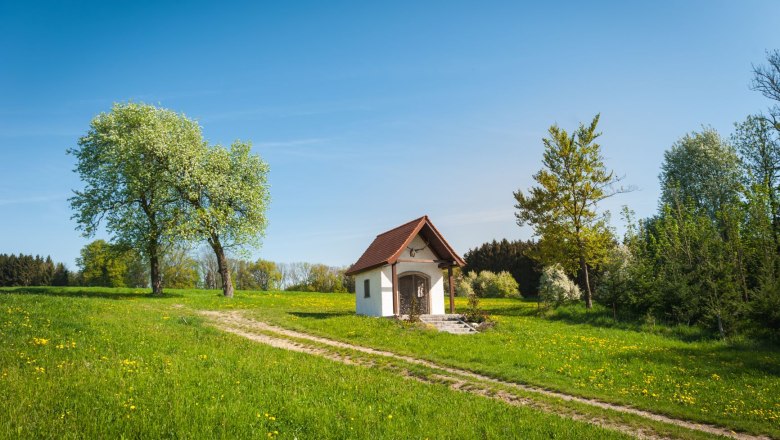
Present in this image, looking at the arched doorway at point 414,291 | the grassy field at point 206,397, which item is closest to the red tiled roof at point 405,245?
the arched doorway at point 414,291

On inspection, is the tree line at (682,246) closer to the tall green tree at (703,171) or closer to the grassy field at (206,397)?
the tall green tree at (703,171)

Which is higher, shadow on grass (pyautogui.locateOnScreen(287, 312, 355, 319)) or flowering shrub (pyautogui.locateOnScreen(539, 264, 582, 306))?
flowering shrub (pyautogui.locateOnScreen(539, 264, 582, 306))

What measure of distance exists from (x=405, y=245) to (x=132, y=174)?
890 inches

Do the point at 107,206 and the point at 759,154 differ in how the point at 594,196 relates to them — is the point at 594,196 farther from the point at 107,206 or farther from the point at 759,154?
the point at 107,206

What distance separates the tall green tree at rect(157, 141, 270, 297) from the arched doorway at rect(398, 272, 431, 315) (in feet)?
47.0

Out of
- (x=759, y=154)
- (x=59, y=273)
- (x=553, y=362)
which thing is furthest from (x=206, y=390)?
(x=59, y=273)

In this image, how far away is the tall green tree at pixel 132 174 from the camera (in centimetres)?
3672

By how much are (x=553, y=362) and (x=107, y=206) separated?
35.5m

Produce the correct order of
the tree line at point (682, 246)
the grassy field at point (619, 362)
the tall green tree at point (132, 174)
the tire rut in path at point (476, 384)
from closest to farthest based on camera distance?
1. the tire rut in path at point (476, 384)
2. the grassy field at point (619, 362)
3. the tree line at point (682, 246)
4. the tall green tree at point (132, 174)

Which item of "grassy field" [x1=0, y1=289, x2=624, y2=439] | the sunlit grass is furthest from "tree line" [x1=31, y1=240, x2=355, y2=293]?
"grassy field" [x1=0, y1=289, x2=624, y2=439]

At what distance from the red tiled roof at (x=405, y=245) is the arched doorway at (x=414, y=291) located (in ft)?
6.68

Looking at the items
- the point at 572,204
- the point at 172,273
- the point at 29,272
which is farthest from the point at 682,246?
the point at 29,272

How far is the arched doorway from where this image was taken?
31892 mm

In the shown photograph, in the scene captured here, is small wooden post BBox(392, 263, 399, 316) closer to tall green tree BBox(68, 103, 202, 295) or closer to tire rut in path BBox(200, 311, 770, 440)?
tire rut in path BBox(200, 311, 770, 440)
